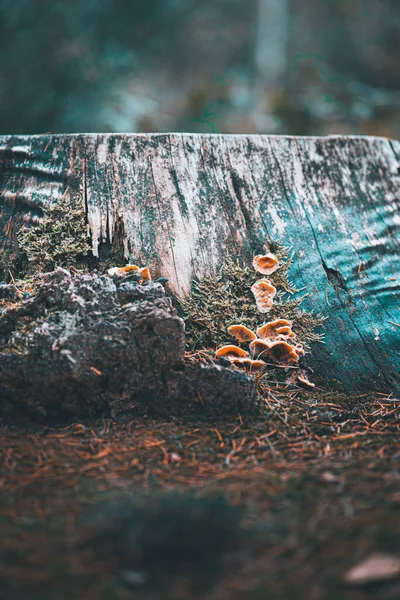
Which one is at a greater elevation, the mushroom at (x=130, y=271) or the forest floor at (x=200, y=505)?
the mushroom at (x=130, y=271)

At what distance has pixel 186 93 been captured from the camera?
16.5 meters

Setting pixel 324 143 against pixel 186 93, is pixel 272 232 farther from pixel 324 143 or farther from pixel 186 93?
pixel 186 93

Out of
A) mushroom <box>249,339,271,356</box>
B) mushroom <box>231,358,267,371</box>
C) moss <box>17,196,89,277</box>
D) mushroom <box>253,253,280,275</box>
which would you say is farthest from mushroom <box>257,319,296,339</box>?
moss <box>17,196,89,277</box>

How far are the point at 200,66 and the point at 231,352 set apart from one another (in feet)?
57.8

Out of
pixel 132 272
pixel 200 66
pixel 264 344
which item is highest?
pixel 200 66

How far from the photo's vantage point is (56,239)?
11.7 feet

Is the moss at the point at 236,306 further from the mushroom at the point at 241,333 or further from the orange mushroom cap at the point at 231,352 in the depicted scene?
the orange mushroom cap at the point at 231,352

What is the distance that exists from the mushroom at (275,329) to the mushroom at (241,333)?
3.0 inches

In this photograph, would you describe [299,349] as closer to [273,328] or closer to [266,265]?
[273,328]

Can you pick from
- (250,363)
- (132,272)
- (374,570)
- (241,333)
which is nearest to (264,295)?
(241,333)

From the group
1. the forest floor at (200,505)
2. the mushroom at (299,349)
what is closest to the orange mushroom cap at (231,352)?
the mushroom at (299,349)

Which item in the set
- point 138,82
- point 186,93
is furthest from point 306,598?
point 186,93

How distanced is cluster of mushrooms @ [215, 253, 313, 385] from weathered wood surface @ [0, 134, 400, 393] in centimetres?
25

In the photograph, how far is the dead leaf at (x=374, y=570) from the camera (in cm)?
142
